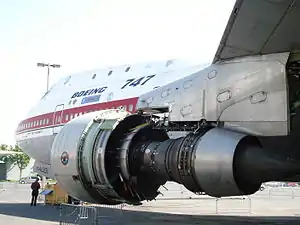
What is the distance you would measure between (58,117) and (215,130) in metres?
13.1

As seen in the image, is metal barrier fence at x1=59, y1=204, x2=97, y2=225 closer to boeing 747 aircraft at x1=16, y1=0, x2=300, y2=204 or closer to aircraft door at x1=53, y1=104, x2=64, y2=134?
boeing 747 aircraft at x1=16, y1=0, x2=300, y2=204

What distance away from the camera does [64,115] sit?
19125 mm

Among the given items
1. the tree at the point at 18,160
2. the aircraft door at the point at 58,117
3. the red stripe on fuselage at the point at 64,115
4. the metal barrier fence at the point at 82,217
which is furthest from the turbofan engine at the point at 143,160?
the tree at the point at 18,160

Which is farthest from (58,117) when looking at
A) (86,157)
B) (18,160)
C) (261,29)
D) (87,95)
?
(18,160)

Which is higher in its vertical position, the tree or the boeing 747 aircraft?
the tree

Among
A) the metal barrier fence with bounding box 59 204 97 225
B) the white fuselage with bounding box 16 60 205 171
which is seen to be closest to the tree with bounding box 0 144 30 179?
the white fuselage with bounding box 16 60 205 171

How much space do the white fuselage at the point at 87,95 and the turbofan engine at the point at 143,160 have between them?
731 cm

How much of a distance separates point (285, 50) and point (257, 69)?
475 mm

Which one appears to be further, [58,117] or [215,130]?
[58,117]

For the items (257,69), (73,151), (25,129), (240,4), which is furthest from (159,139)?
(25,129)

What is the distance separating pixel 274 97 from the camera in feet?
22.7

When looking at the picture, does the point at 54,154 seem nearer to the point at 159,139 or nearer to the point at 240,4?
the point at 159,139

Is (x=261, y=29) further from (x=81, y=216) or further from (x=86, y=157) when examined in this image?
(x=81, y=216)

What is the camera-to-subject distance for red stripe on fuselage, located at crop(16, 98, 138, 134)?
16.1 meters
